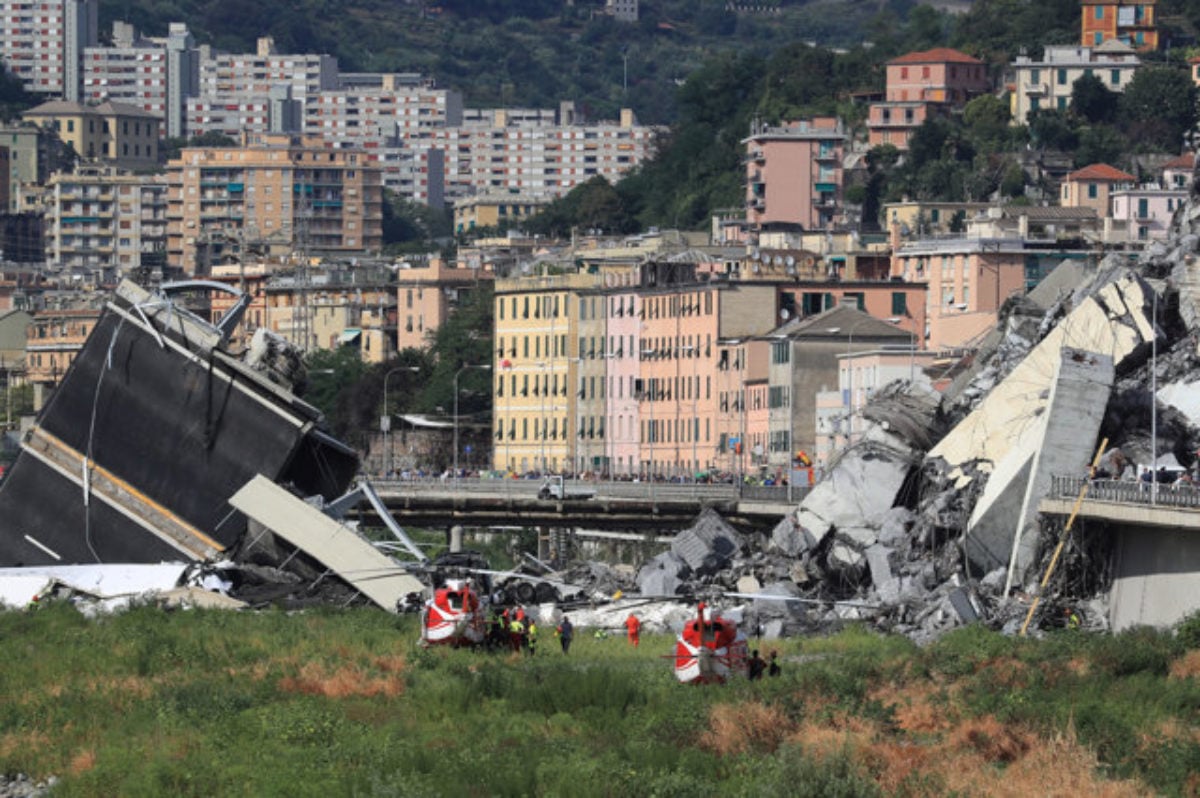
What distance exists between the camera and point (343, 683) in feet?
213

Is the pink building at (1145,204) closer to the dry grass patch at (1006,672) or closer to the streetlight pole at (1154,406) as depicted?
the streetlight pole at (1154,406)

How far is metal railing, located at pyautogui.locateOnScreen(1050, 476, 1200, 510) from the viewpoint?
2685 inches

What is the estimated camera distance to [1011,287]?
15062 cm

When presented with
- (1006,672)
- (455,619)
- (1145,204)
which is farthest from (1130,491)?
(1145,204)

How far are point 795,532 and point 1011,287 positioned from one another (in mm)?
61621

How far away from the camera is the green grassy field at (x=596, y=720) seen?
52406 millimetres

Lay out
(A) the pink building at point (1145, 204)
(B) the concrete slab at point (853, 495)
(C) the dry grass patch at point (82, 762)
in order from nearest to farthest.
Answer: (C) the dry grass patch at point (82, 762)
(B) the concrete slab at point (853, 495)
(A) the pink building at point (1145, 204)

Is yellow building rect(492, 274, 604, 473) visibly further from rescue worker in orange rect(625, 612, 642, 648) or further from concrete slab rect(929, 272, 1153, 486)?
rescue worker in orange rect(625, 612, 642, 648)

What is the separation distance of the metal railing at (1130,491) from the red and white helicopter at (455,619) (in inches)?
508

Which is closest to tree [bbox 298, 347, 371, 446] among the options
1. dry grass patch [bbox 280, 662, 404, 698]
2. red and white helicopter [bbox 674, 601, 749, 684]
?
dry grass patch [bbox 280, 662, 404, 698]

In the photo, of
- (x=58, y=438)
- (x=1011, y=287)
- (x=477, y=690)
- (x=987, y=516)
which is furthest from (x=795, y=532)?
(x=1011, y=287)

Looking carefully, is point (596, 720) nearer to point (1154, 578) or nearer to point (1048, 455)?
point (1154, 578)

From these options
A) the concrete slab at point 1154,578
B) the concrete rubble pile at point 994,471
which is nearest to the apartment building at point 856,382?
the concrete rubble pile at point 994,471

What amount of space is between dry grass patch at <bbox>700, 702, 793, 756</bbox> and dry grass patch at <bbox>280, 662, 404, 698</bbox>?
7.62 m
